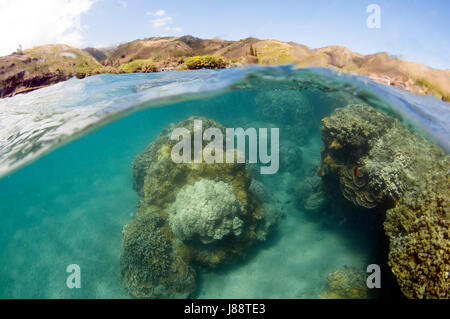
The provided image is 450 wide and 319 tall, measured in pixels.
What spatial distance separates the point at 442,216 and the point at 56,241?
17.7 metres

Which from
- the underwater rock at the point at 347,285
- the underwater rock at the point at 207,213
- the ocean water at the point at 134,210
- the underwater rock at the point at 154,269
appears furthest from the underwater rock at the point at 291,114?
the underwater rock at the point at 154,269

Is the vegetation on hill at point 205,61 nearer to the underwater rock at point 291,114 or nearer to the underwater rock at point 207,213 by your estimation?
the underwater rock at point 207,213

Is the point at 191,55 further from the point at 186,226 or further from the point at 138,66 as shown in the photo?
the point at 186,226

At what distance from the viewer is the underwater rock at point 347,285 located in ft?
21.5

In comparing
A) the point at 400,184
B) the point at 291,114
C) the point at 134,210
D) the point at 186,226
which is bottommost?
the point at 134,210

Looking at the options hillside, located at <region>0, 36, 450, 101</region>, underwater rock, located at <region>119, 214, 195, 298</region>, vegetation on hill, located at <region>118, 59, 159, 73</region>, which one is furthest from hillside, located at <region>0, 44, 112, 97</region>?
underwater rock, located at <region>119, 214, 195, 298</region>

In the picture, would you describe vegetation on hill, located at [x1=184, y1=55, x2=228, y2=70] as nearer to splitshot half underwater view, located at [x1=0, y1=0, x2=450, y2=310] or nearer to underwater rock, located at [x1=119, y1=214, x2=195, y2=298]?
splitshot half underwater view, located at [x1=0, y1=0, x2=450, y2=310]

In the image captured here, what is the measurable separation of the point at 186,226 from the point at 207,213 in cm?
90

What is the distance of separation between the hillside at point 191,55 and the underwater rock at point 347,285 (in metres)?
6.44

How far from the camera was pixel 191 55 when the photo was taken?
28.5 feet

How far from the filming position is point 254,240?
8.65 meters

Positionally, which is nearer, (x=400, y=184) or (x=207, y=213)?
(x=400, y=184)

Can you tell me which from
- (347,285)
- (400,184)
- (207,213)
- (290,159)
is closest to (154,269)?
(207,213)

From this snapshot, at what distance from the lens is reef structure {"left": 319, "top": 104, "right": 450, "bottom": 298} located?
4.91m
